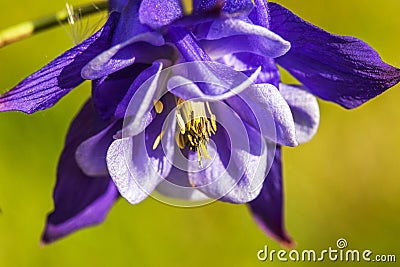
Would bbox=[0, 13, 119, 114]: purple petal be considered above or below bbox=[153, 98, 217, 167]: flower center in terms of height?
above

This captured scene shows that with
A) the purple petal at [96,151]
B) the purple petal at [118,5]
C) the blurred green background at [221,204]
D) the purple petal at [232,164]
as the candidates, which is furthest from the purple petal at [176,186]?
the blurred green background at [221,204]

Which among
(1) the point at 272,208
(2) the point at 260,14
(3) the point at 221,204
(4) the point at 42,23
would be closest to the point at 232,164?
(1) the point at 272,208

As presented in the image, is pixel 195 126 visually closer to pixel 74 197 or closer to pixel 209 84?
pixel 209 84

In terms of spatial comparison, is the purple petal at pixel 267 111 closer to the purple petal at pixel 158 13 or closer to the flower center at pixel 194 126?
the flower center at pixel 194 126

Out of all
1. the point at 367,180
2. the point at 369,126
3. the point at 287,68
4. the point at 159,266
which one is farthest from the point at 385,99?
the point at 287,68

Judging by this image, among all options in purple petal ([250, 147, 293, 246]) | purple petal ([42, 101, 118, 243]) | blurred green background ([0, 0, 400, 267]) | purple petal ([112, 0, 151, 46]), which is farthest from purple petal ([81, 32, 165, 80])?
blurred green background ([0, 0, 400, 267])

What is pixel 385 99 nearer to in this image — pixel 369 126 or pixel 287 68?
pixel 369 126

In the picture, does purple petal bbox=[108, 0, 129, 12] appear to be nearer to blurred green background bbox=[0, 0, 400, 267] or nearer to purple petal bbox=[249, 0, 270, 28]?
purple petal bbox=[249, 0, 270, 28]

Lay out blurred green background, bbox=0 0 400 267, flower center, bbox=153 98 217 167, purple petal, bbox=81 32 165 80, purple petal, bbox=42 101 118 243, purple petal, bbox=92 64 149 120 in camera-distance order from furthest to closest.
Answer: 1. blurred green background, bbox=0 0 400 267
2. purple petal, bbox=42 101 118 243
3. flower center, bbox=153 98 217 167
4. purple petal, bbox=92 64 149 120
5. purple petal, bbox=81 32 165 80
